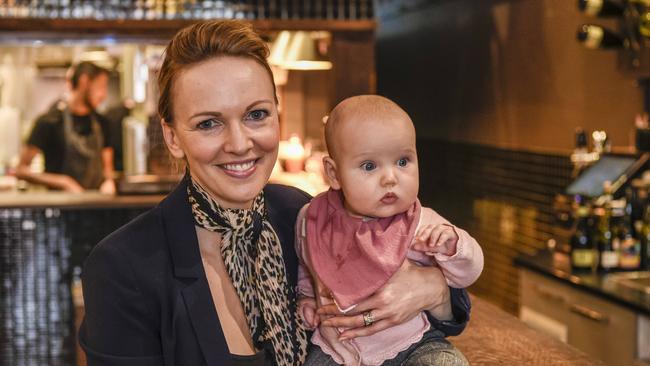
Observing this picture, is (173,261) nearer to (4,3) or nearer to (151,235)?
(151,235)

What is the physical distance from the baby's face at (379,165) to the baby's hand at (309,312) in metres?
0.23

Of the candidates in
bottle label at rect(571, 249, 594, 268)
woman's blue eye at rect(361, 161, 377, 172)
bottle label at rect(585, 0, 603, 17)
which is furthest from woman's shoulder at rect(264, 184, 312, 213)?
bottle label at rect(585, 0, 603, 17)

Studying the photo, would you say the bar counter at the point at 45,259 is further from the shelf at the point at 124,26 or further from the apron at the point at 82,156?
the apron at the point at 82,156

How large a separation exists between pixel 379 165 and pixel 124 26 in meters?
4.38

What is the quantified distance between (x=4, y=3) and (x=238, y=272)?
463 centimetres

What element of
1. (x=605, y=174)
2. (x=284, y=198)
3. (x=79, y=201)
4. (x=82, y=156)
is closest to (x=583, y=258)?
(x=605, y=174)

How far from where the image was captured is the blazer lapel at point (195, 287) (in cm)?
181

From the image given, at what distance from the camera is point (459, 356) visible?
1922 millimetres

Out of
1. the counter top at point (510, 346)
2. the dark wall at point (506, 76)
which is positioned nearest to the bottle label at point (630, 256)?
the dark wall at point (506, 76)

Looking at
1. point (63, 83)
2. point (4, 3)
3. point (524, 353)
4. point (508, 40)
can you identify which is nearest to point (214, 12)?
point (4, 3)

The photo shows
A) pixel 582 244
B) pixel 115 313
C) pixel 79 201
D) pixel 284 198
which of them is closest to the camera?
pixel 115 313

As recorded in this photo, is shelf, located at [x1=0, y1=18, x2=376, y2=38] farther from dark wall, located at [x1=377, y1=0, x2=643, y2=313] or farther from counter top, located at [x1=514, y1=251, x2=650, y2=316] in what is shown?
counter top, located at [x1=514, y1=251, x2=650, y2=316]

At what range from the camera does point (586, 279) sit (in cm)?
391

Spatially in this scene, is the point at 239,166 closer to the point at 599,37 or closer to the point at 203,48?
the point at 203,48
